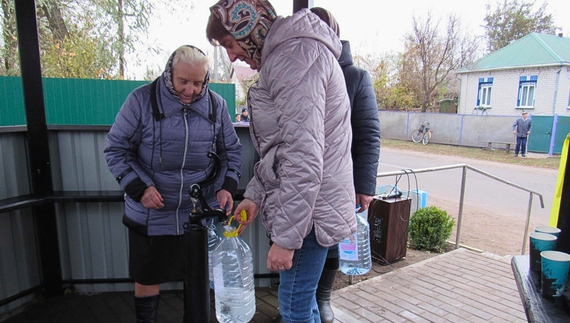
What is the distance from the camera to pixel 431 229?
14.9 feet

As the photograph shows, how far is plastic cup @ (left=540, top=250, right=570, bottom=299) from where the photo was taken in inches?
55.0

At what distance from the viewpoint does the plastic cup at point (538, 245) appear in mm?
1565

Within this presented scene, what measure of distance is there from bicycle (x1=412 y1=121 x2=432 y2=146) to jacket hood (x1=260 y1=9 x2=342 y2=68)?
18.9 m

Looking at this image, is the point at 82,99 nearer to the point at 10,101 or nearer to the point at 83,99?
the point at 83,99

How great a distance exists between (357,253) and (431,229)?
5.26 ft

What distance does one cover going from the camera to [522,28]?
26719mm

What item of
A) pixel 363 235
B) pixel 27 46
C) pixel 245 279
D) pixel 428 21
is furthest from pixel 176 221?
pixel 428 21

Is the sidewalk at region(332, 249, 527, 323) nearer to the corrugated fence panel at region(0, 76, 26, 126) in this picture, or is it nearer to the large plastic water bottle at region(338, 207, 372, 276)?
the large plastic water bottle at region(338, 207, 372, 276)

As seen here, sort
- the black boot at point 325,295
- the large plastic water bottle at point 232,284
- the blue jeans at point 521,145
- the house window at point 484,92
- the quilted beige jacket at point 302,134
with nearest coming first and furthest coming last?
1. the quilted beige jacket at point 302,134
2. the black boot at point 325,295
3. the large plastic water bottle at point 232,284
4. the blue jeans at point 521,145
5. the house window at point 484,92

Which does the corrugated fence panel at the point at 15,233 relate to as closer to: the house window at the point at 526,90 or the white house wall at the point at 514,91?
the white house wall at the point at 514,91

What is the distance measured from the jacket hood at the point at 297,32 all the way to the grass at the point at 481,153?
1410 centimetres

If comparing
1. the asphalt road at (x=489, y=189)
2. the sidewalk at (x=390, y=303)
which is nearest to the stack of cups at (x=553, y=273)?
the sidewalk at (x=390, y=303)

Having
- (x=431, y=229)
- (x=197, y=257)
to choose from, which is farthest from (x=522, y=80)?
(x=197, y=257)

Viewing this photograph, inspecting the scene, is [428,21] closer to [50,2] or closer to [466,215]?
[466,215]
